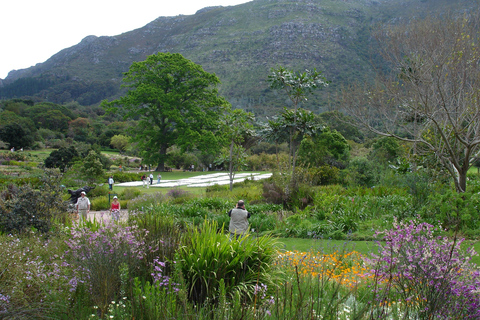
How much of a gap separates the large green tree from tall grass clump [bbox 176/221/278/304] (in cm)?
2929

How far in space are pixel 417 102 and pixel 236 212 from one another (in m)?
6.92

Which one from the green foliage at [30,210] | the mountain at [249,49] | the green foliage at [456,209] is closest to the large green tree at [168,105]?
the green foliage at [30,210]

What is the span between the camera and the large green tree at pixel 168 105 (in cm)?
3444

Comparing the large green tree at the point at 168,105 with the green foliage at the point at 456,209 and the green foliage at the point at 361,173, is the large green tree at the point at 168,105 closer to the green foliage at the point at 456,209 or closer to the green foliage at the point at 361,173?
the green foliage at the point at 361,173

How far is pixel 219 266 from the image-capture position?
4.11 m

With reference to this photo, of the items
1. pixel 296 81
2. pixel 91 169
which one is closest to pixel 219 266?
pixel 296 81

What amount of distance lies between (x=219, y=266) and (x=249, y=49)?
108 m

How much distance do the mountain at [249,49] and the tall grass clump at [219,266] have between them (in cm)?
6121

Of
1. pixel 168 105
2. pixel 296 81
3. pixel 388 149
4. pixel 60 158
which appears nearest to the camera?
pixel 296 81

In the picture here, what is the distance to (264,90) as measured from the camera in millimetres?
78562

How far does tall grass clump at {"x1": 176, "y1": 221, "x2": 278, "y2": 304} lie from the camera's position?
3998mm

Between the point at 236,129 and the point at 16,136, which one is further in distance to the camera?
the point at 16,136

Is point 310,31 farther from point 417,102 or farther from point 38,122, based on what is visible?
point 417,102

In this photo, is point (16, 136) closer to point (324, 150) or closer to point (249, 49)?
point (324, 150)
